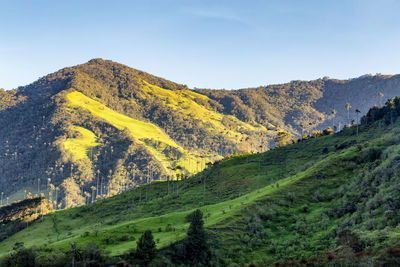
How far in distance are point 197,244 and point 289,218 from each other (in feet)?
85.9

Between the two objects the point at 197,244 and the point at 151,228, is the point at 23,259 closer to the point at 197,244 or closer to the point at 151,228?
the point at 151,228

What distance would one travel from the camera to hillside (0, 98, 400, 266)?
5303cm

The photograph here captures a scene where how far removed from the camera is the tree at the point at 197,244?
5603cm

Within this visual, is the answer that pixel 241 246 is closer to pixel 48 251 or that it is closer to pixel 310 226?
pixel 310 226

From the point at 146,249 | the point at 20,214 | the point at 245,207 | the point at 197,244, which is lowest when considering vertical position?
the point at 20,214

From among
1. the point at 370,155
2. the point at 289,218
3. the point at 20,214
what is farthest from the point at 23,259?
the point at 20,214

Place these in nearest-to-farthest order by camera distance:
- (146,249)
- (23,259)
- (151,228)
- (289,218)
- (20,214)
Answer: (146,249) → (23,259) → (289,218) → (151,228) → (20,214)

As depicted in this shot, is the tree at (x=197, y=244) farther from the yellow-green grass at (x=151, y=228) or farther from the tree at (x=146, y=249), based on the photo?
the tree at (x=146, y=249)

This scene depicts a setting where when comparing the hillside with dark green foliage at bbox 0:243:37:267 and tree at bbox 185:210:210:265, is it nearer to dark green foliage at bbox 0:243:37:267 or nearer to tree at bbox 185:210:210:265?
tree at bbox 185:210:210:265

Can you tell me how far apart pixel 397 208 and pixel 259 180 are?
70770 mm

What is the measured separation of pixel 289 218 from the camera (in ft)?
246

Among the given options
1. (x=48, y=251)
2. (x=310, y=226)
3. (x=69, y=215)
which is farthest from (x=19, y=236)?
(x=310, y=226)

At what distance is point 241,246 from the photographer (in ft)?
205

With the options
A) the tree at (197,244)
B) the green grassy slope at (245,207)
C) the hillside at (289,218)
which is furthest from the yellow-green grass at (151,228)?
the tree at (197,244)
